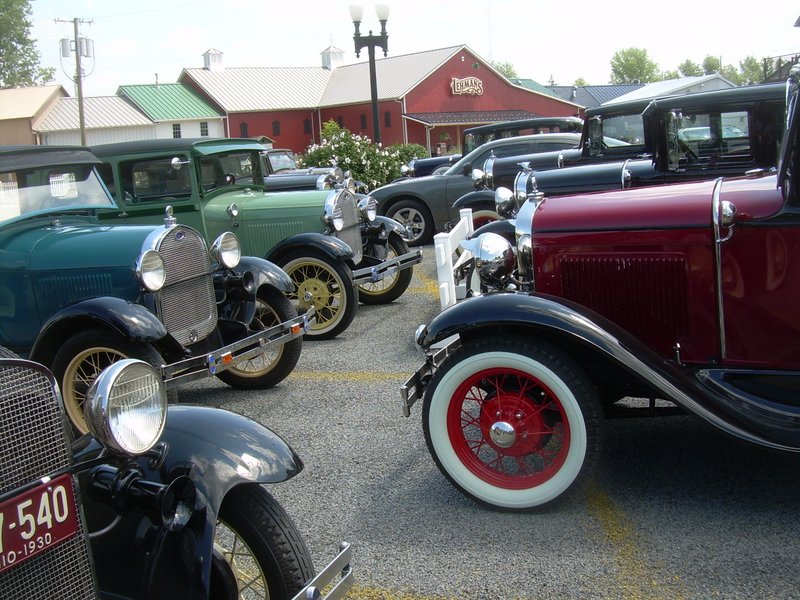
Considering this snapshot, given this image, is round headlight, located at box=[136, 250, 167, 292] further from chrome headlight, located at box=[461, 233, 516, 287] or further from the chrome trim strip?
the chrome trim strip

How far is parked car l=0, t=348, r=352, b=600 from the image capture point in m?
1.93

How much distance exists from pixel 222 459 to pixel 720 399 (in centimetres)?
209

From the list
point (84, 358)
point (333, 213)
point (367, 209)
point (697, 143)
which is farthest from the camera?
point (367, 209)

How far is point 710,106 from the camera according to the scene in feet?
23.1

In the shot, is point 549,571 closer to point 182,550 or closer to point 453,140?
point 182,550

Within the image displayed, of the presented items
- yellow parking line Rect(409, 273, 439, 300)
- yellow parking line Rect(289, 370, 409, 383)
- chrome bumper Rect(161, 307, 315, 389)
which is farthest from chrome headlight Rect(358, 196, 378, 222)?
chrome bumper Rect(161, 307, 315, 389)

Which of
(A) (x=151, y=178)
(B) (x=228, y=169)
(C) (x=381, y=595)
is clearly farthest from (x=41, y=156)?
(C) (x=381, y=595)

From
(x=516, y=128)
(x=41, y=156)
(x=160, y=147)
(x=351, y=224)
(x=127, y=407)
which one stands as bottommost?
(x=127, y=407)

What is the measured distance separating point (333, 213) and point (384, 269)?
696 mm

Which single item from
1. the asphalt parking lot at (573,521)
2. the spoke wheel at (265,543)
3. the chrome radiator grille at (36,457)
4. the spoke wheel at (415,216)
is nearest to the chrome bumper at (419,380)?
the asphalt parking lot at (573,521)

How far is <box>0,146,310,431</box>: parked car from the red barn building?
119 feet

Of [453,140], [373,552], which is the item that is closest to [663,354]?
[373,552]

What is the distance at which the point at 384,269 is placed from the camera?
7891mm

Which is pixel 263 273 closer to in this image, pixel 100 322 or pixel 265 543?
pixel 100 322
